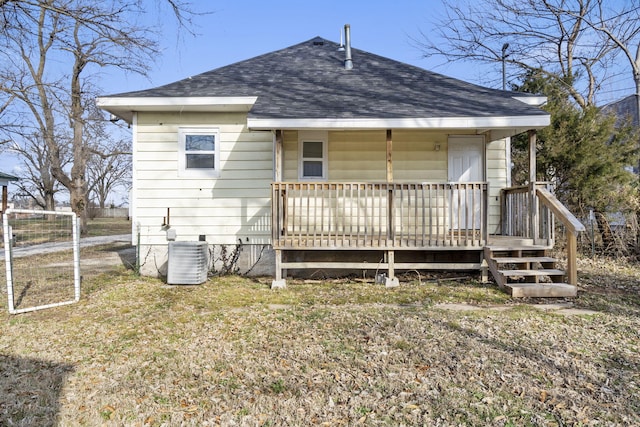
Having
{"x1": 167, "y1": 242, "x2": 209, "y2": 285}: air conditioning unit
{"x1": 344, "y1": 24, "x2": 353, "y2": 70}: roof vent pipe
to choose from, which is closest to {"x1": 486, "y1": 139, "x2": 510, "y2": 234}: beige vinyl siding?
{"x1": 344, "y1": 24, "x2": 353, "y2": 70}: roof vent pipe

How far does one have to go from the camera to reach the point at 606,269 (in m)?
8.19

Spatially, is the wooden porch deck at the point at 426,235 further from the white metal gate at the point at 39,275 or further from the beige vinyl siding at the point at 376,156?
the white metal gate at the point at 39,275

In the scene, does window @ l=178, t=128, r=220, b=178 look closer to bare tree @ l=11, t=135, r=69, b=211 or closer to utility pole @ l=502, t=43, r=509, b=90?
utility pole @ l=502, t=43, r=509, b=90

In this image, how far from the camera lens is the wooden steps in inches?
231

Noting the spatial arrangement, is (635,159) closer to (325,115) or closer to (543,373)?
(325,115)

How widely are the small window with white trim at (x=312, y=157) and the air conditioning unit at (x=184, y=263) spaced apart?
2.54 meters

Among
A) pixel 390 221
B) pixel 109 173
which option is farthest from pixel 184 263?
pixel 109 173

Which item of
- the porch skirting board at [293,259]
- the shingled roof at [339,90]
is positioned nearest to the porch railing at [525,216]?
the porch skirting board at [293,259]

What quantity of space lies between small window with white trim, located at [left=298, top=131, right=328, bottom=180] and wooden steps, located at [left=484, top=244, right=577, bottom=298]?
347 cm

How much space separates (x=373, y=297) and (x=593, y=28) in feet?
Result: 40.5

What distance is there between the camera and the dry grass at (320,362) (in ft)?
9.29

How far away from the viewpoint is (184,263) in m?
7.08

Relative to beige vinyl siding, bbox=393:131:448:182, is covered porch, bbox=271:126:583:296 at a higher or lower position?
lower

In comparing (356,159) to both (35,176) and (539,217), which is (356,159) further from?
(35,176)
